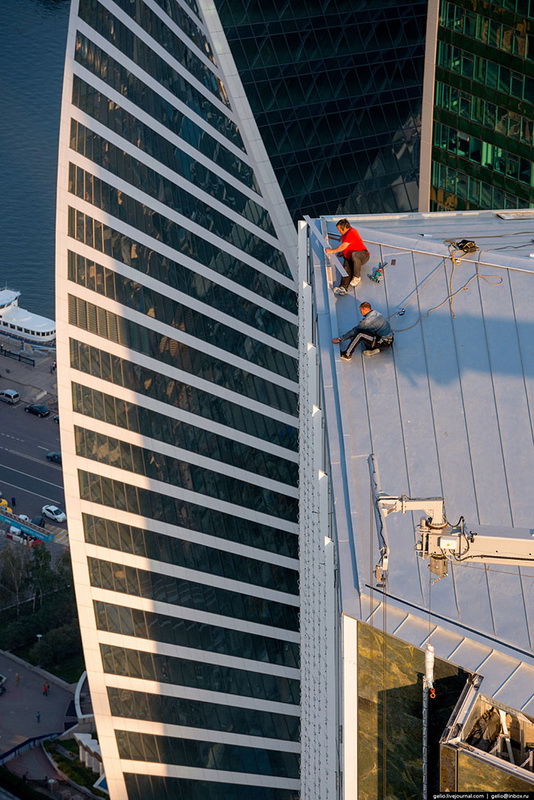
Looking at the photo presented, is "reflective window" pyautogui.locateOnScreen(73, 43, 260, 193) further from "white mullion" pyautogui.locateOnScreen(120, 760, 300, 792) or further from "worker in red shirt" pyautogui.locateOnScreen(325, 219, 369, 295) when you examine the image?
"white mullion" pyautogui.locateOnScreen(120, 760, 300, 792)

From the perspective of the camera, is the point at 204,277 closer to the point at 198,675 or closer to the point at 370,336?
the point at 198,675

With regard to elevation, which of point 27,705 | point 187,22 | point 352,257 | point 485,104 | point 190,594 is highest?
point 187,22

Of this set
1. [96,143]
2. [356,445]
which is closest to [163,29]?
[96,143]

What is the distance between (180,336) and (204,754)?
35.4m

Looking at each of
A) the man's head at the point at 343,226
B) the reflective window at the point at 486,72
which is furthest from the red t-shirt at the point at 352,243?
the reflective window at the point at 486,72

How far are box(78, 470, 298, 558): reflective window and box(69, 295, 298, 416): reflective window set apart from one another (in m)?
10.2

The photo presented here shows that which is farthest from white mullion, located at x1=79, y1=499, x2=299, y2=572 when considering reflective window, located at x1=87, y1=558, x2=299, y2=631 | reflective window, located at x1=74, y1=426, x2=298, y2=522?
reflective window, located at x1=74, y1=426, x2=298, y2=522

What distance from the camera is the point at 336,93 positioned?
5079 inches

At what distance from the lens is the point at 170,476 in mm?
123562

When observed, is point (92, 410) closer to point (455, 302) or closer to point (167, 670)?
point (167, 670)

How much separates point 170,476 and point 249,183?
967 inches

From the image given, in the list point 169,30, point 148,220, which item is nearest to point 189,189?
point 148,220

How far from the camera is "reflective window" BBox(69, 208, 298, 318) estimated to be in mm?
120125

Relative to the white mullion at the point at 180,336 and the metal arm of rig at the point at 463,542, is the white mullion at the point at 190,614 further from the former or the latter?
the metal arm of rig at the point at 463,542
